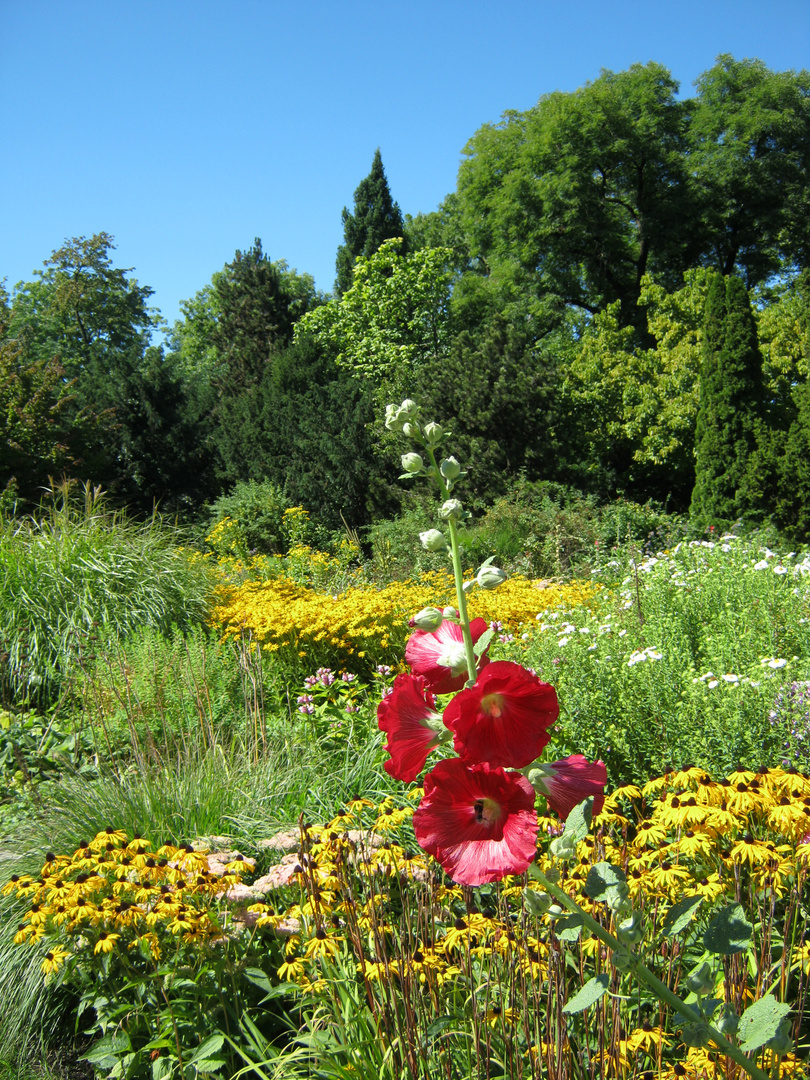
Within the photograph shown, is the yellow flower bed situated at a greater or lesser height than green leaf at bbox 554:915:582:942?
lesser

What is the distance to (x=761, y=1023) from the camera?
0.91m

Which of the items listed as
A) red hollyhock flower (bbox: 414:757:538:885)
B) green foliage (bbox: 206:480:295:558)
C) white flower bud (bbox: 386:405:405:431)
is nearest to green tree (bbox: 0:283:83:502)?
green foliage (bbox: 206:480:295:558)

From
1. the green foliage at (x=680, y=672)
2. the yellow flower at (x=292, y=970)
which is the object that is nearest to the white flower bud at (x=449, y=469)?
the yellow flower at (x=292, y=970)

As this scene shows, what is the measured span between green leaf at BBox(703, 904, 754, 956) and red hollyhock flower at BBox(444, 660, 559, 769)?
38 cm

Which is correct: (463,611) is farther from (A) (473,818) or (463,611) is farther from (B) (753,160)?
(B) (753,160)

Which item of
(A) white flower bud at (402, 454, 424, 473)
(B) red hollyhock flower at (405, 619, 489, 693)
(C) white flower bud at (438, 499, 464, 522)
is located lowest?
(B) red hollyhock flower at (405, 619, 489, 693)

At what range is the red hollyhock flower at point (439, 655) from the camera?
1.02 m

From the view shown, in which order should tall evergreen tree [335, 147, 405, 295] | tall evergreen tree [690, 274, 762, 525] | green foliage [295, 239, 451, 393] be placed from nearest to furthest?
tall evergreen tree [690, 274, 762, 525], green foliage [295, 239, 451, 393], tall evergreen tree [335, 147, 405, 295]

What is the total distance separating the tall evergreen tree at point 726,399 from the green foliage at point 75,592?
24.5 feet

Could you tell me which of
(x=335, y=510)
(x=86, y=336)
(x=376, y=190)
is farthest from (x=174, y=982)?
(x=86, y=336)

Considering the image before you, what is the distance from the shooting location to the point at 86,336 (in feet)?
95.8

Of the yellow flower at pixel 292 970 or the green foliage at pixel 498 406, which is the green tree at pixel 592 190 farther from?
the yellow flower at pixel 292 970

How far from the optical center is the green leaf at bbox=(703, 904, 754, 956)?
3.18 feet

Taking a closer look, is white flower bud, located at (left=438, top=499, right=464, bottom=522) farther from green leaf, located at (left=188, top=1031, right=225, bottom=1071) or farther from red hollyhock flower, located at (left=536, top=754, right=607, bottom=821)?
green leaf, located at (left=188, top=1031, right=225, bottom=1071)
